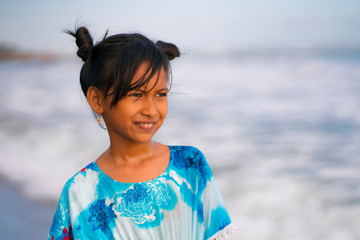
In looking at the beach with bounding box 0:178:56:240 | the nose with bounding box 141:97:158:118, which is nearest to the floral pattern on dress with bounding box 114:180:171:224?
the nose with bounding box 141:97:158:118

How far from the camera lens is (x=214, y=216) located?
1464 millimetres

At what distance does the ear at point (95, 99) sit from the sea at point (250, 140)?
0.89 ft

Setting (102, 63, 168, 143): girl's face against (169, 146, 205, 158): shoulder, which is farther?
(169, 146, 205, 158): shoulder

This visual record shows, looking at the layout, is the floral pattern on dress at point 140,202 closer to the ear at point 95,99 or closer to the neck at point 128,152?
the neck at point 128,152

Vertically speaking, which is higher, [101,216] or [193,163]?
[193,163]

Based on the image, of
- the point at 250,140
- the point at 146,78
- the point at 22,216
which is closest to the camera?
the point at 146,78

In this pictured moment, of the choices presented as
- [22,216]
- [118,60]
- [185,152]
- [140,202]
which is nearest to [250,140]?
[22,216]

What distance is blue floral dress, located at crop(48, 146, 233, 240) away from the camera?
1423 mm

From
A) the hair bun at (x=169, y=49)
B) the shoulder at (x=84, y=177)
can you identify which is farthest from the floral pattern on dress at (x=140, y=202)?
the hair bun at (x=169, y=49)

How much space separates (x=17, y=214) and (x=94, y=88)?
2106 millimetres

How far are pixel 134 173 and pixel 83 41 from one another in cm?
49

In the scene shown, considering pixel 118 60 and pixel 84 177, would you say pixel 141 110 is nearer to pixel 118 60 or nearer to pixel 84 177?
pixel 118 60

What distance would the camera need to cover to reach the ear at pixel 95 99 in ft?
4.78

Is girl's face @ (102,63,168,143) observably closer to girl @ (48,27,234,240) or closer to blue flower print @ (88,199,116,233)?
girl @ (48,27,234,240)
